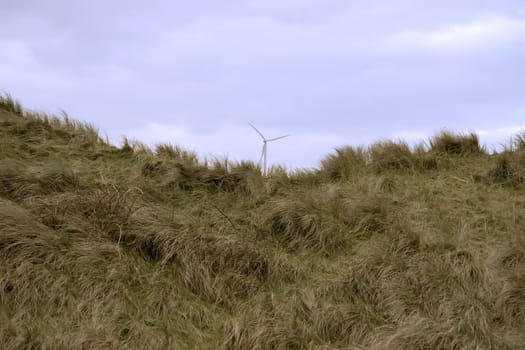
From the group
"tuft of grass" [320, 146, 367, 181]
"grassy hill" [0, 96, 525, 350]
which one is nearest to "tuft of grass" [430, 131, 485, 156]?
"grassy hill" [0, 96, 525, 350]

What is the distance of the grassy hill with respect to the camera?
20.8 ft

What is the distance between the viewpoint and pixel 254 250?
778 centimetres

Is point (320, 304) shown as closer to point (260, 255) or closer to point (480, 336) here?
point (260, 255)

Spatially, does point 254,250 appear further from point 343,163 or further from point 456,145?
point 456,145

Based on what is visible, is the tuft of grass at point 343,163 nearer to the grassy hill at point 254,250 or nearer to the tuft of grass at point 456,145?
the grassy hill at point 254,250

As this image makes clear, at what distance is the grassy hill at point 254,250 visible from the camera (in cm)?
635

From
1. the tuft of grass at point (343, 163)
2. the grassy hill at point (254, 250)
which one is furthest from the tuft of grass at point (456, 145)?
the tuft of grass at point (343, 163)

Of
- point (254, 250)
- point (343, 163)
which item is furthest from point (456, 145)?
point (254, 250)

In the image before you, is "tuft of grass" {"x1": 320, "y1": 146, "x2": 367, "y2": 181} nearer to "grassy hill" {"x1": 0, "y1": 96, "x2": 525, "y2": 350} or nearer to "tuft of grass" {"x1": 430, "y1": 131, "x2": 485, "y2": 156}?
"grassy hill" {"x1": 0, "y1": 96, "x2": 525, "y2": 350}

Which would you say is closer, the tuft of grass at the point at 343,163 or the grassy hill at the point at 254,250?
the grassy hill at the point at 254,250

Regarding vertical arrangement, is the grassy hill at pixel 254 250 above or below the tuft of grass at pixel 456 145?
below

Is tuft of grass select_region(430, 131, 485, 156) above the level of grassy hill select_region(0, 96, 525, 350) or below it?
above

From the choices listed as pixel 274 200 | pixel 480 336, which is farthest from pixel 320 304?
pixel 274 200

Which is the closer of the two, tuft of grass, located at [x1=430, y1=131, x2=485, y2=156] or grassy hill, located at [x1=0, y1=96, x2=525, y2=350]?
grassy hill, located at [x1=0, y1=96, x2=525, y2=350]
